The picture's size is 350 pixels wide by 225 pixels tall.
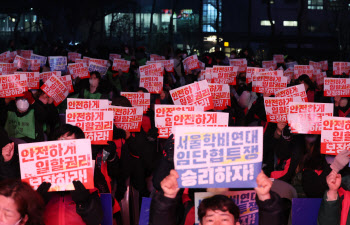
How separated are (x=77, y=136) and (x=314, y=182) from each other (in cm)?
204

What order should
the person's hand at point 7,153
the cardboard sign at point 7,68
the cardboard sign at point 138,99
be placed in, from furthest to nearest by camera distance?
1. the cardboard sign at point 7,68
2. the cardboard sign at point 138,99
3. the person's hand at point 7,153

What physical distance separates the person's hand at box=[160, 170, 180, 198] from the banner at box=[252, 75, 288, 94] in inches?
244

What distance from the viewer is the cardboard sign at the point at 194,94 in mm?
7559

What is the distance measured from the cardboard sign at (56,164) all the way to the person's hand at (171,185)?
2.60 ft

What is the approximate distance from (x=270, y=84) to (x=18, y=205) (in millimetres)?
6698

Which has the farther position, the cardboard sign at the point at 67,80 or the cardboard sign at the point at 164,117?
the cardboard sign at the point at 67,80

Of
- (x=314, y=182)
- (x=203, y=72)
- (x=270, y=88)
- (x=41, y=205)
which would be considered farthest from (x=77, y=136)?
(x=203, y=72)

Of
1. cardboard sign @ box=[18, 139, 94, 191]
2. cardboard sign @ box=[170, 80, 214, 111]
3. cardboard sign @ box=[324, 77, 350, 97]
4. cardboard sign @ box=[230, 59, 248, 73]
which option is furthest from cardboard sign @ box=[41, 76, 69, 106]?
cardboard sign @ box=[230, 59, 248, 73]

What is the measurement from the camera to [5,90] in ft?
28.1

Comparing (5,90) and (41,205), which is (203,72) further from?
(41,205)

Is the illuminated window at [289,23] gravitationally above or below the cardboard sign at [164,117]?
above

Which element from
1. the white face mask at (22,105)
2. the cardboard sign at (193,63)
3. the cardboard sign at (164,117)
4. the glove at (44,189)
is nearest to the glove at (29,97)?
the white face mask at (22,105)

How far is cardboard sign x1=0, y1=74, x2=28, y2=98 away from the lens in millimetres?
8570

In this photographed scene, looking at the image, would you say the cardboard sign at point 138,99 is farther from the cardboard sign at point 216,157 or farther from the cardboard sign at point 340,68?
the cardboard sign at point 340,68
